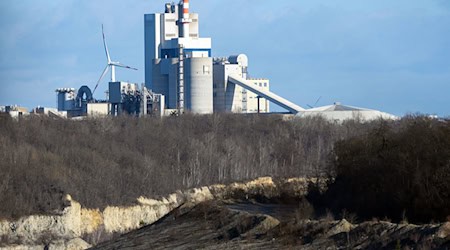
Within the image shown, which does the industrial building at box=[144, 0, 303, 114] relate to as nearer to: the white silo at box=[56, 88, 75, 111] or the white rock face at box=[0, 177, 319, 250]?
the white silo at box=[56, 88, 75, 111]

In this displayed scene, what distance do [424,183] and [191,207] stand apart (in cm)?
591

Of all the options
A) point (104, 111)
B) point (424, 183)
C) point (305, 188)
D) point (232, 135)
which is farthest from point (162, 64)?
point (424, 183)

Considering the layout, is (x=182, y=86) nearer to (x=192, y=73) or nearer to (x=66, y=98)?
(x=192, y=73)

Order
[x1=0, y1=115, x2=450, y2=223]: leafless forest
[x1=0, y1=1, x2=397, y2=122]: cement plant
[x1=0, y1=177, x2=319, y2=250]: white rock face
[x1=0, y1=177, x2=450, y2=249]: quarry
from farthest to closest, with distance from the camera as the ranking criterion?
[x1=0, y1=1, x2=397, y2=122]: cement plant, [x1=0, y1=115, x2=450, y2=223]: leafless forest, [x1=0, y1=177, x2=319, y2=250]: white rock face, [x1=0, y1=177, x2=450, y2=249]: quarry

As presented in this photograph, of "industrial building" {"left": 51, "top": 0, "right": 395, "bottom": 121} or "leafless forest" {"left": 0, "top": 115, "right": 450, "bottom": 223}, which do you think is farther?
"industrial building" {"left": 51, "top": 0, "right": 395, "bottom": 121}

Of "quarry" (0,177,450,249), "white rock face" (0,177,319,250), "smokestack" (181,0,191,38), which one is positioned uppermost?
"smokestack" (181,0,191,38)

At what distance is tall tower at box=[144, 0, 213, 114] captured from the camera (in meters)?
121

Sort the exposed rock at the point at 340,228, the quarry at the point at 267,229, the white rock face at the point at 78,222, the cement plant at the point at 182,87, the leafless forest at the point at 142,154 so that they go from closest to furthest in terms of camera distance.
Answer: the quarry at the point at 267,229 → the exposed rock at the point at 340,228 → the white rock face at the point at 78,222 → the leafless forest at the point at 142,154 → the cement plant at the point at 182,87

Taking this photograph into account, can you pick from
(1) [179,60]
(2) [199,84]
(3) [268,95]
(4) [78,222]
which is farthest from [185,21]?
(4) [78,222]

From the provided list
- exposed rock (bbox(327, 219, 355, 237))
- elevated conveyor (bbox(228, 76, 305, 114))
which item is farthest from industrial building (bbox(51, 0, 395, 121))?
exposed rock (bbox(327, 219, 355, 237))

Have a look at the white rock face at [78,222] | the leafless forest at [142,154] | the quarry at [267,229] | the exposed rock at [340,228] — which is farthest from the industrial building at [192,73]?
the exposed rock at [340,228]

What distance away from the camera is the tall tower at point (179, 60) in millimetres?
121375

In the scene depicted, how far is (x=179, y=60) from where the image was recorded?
12281cm

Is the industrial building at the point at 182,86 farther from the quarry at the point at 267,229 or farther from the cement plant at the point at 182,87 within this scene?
the quarry at the point at 267,229
